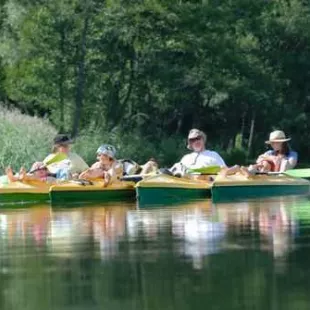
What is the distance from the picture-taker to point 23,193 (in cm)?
1906

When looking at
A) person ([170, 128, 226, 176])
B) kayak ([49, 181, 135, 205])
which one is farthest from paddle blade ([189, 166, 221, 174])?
kayak ([49, 181, 135, 205])

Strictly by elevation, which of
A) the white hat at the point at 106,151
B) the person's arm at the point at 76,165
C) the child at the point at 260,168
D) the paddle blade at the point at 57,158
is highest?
the white hat at the point at 106,151

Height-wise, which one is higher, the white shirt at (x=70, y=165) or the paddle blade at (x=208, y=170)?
the white shirt at (x=70, y=165)

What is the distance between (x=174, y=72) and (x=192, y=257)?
2974 centimetres

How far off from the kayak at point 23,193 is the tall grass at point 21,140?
7.48 m

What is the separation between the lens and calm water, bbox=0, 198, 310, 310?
8109mm

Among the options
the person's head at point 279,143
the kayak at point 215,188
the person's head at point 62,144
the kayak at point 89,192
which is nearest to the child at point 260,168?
the kayak at point 215,188

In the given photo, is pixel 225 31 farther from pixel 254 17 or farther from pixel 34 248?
pixel 34 248

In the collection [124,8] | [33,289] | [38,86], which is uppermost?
[124,8]

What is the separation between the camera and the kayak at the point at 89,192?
62.0 feet

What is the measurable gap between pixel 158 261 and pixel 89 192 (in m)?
9.36

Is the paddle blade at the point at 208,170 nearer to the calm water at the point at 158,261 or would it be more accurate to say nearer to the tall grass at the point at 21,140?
the calm water at the point at 158,261

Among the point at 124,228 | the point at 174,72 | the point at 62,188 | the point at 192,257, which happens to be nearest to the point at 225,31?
the point at 174,72

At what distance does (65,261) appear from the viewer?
1024 centimetres
